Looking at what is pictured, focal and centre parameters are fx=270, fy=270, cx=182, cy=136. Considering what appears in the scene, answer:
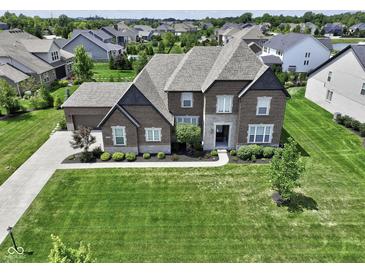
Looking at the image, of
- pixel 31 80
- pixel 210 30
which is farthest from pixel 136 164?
pixel 210 30

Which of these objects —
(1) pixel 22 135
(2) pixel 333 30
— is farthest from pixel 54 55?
(2) pixel 333 30

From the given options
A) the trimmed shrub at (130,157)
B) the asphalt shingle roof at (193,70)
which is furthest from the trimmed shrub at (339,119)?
the trimmed shrub at (130,157)

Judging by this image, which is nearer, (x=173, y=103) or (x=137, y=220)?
(x=137, y=220)

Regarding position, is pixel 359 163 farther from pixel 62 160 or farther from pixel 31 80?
pixel 31 80

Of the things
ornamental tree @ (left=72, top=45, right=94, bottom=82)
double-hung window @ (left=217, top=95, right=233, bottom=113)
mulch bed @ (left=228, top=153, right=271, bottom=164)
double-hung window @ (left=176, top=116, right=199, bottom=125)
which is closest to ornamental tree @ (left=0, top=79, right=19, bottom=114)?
ornamental tree @ (left=72, top=45, right=94, bottom=82)

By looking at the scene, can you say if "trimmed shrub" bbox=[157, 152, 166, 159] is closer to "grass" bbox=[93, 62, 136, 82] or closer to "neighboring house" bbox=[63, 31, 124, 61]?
"grass" bbox=[93, 62, 136, 82]

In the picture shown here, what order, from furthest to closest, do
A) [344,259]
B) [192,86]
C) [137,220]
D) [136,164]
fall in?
[192,86], [136,164], [137,220], [344,259]

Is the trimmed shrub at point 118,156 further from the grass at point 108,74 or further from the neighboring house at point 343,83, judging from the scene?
the grass at point 108,74
